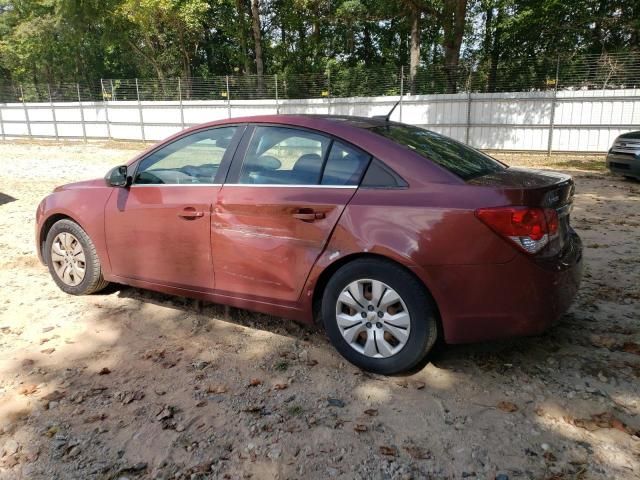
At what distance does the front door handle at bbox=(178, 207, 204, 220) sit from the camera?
377cm

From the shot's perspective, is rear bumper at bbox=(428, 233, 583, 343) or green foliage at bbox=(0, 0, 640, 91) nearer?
rear bumper at bbox=(428, 233, 583, 343)

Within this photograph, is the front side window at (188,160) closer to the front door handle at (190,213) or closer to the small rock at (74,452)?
the front door handle at (190,213)

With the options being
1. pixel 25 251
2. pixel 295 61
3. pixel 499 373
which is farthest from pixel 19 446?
pixel 295 61

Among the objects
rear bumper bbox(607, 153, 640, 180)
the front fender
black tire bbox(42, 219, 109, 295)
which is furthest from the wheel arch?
rear bumper bbox(607, 153, 640, 180)

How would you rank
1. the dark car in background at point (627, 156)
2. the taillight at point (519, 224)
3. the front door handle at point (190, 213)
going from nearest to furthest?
the taillight at point (519, 224) → the front door handle at point (190, 213) → the dark car in background at point (627, 156)

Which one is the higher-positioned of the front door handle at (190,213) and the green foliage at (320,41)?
the green foliage at (320,41)

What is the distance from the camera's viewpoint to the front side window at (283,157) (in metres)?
3.49

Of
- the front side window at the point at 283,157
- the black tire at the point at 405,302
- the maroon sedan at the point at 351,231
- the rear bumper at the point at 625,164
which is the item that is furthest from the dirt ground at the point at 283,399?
the rear bumper at the point at 625,164

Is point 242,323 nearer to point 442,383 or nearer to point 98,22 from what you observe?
point 442,383

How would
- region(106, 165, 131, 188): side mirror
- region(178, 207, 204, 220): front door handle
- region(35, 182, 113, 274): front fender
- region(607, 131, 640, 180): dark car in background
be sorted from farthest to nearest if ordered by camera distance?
1. region(607, 131, 640, 180): dark car in background
2. region(35, 182, 113, 274): front fender
3. region(106, 165, 131, 188): side mirror
4. region(178, 207, 204, 220): front door handle

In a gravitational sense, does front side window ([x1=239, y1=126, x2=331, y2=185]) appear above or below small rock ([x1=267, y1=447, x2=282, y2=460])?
above

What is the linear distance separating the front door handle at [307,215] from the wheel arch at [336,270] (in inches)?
11.8

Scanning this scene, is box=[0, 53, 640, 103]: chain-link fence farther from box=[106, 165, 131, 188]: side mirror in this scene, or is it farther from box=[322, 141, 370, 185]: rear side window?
box=[106, 165, 131, 188]: side mirror

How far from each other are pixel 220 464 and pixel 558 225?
2259 millimetres
